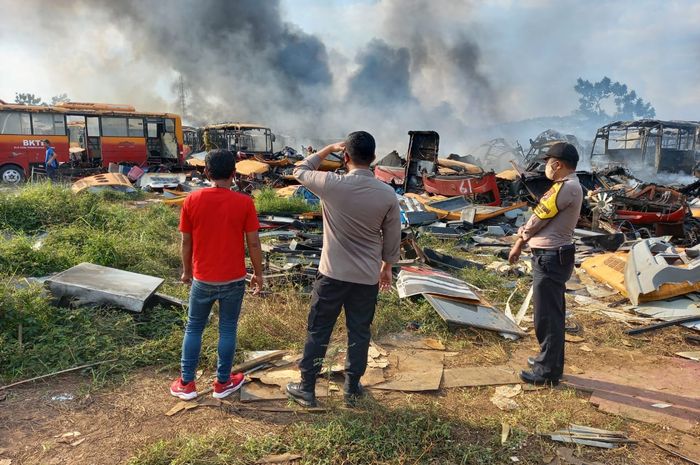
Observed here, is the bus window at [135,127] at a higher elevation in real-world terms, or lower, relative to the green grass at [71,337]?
higher

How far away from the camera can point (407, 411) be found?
296 cm

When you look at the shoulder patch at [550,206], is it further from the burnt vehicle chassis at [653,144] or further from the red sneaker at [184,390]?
the burnt vehicle chassis at [653,144]

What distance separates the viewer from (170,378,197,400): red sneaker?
310cm

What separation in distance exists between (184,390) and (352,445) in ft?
4.06

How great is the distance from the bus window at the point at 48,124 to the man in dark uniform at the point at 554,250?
1858cm

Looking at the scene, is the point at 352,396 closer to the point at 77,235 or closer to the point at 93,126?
the point at 77,235

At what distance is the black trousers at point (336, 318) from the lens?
2.92 m

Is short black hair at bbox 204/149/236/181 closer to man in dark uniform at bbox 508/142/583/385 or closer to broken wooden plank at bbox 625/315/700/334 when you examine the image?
man in dark uniform at bbox 508/142/583/385

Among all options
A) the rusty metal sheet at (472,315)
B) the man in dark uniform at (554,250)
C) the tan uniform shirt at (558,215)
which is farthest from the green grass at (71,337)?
the tan uniform shirt at (558,215)

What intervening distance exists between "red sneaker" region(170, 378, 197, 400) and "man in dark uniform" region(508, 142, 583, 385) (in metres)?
2.41

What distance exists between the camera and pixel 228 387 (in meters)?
3.17

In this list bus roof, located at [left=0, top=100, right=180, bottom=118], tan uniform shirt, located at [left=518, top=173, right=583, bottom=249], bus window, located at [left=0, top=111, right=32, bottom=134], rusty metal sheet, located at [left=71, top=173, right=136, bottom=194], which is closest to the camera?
tan uniform shirt, located at [left=518, top=173, right=583, bottom=249]

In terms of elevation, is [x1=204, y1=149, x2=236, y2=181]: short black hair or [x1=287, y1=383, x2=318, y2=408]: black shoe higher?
[x1=204, y1=149, x2=236, y2=181]: short black hair

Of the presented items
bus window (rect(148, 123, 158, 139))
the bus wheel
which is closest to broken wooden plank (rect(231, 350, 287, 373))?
the bus wheel
